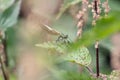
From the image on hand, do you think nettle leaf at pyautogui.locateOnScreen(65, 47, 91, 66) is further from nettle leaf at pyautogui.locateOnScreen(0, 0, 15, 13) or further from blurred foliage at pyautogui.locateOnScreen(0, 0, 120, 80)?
nettle leaf at pyautogui.locateOnScreen(0, 0, 15, 13)

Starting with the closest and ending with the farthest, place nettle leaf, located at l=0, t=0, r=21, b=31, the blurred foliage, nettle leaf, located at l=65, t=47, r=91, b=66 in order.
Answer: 1. the blurred foliage
2. nettle leaf, located at l=65, t=47, r=91, b=66
3. nettle leaf, located at l=0, t=0, r=21, b=31

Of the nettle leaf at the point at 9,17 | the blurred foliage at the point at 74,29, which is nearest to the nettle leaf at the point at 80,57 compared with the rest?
the blurred foliage at the point at 74,29

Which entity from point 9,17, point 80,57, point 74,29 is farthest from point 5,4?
point 74,29

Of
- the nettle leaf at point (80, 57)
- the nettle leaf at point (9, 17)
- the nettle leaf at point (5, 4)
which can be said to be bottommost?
the nettle leaf at point (9, 17)

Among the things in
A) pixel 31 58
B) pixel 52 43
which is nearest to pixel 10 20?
pixel 31 58

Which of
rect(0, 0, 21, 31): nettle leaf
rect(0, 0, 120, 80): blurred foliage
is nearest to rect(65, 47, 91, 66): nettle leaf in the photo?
rect(0, 0, 120, 80): blurred foliage

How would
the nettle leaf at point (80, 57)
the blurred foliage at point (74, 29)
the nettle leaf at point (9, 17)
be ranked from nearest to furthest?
the blurred foliage at point (74, 29), the nettle leaf at point (80, 57), the nettle leaf at point (9, 17)

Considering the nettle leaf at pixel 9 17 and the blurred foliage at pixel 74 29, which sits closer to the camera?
the blurred foliage at pixel 74 29

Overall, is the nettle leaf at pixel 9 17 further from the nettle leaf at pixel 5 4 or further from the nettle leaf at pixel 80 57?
the nettle leaf at pixel 80 57
